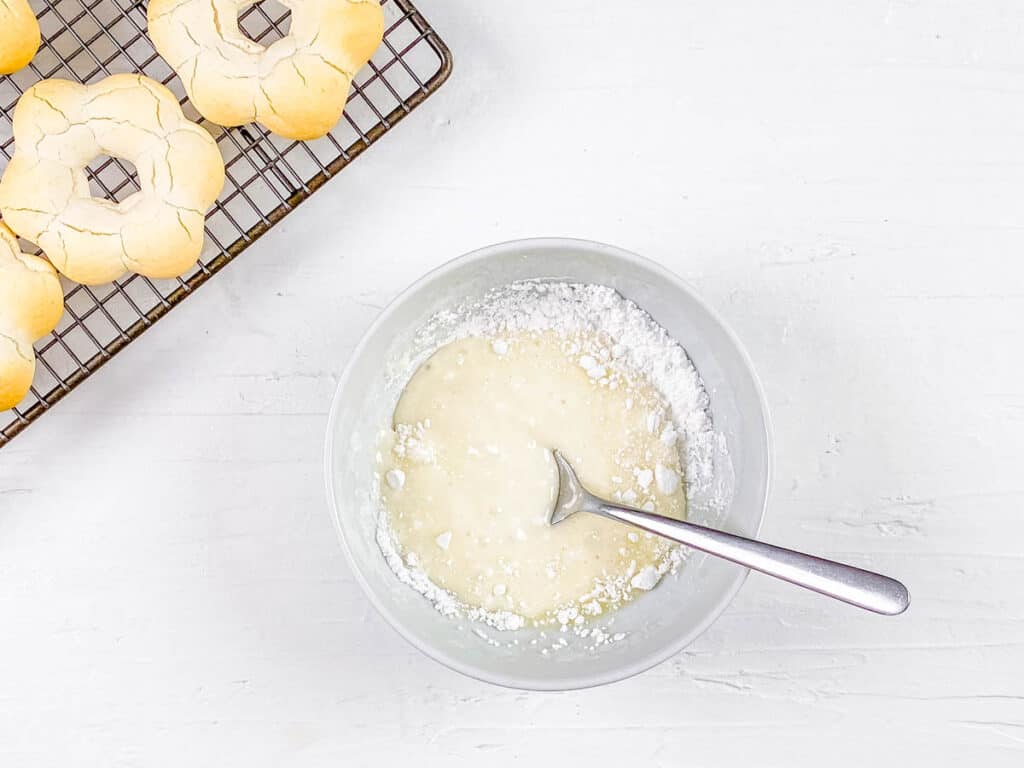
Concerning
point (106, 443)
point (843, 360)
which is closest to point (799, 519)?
point (843, 360)

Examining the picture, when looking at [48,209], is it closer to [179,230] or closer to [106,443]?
[179,230]

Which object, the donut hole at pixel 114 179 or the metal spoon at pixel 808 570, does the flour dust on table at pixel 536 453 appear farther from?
the donut hole at pixel 114 179

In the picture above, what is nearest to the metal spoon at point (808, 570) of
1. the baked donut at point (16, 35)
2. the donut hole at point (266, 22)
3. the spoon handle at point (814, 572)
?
the spoon handle at point (814, 572)

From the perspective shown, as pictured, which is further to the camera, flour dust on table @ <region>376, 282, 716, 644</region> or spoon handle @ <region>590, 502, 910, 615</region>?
flour dust on table @ <region>376, 282, 716, 644</region>

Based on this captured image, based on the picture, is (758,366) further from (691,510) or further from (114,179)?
(114,179)

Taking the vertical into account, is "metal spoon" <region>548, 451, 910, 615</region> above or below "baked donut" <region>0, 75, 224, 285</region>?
below

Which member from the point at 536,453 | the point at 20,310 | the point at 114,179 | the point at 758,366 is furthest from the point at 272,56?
the point at 758,366

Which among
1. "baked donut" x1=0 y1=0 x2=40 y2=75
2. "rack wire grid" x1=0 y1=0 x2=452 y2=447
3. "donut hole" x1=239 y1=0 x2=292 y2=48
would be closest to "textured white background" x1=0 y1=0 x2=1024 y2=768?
"rack wire grid" x1=0 y1=0 x2=452 y2=447

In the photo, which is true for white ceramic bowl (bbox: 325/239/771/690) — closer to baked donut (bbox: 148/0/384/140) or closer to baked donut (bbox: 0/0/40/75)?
baked donut (bbox: 148/0/384/140)
